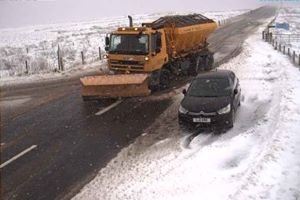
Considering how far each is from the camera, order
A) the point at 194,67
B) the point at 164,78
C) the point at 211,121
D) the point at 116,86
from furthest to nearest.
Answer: the point at 194,67 < the point at 164,78 < the point at 116,86 < the point at 211,121

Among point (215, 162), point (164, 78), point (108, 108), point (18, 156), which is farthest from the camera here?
point (164, 78)

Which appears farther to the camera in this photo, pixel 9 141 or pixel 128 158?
pixel 9 141

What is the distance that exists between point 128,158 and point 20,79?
606 inches

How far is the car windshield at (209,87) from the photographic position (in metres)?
→ 15.2

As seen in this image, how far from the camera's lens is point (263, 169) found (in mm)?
10812

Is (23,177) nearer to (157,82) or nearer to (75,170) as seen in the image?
(75,170)

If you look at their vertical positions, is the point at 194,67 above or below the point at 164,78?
below

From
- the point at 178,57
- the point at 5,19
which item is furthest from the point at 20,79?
the point at 5,19

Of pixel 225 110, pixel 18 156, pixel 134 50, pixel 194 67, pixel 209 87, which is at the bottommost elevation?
pixel 18 156

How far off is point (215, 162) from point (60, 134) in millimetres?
5366

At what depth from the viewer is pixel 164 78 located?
21.6m

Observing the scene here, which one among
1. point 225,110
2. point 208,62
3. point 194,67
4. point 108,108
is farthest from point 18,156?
point 208,62

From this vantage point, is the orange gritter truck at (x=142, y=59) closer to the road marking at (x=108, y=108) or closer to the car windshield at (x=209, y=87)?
the road marking at (x=108, y=108)

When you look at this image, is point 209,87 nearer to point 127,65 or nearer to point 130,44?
point 127,65
